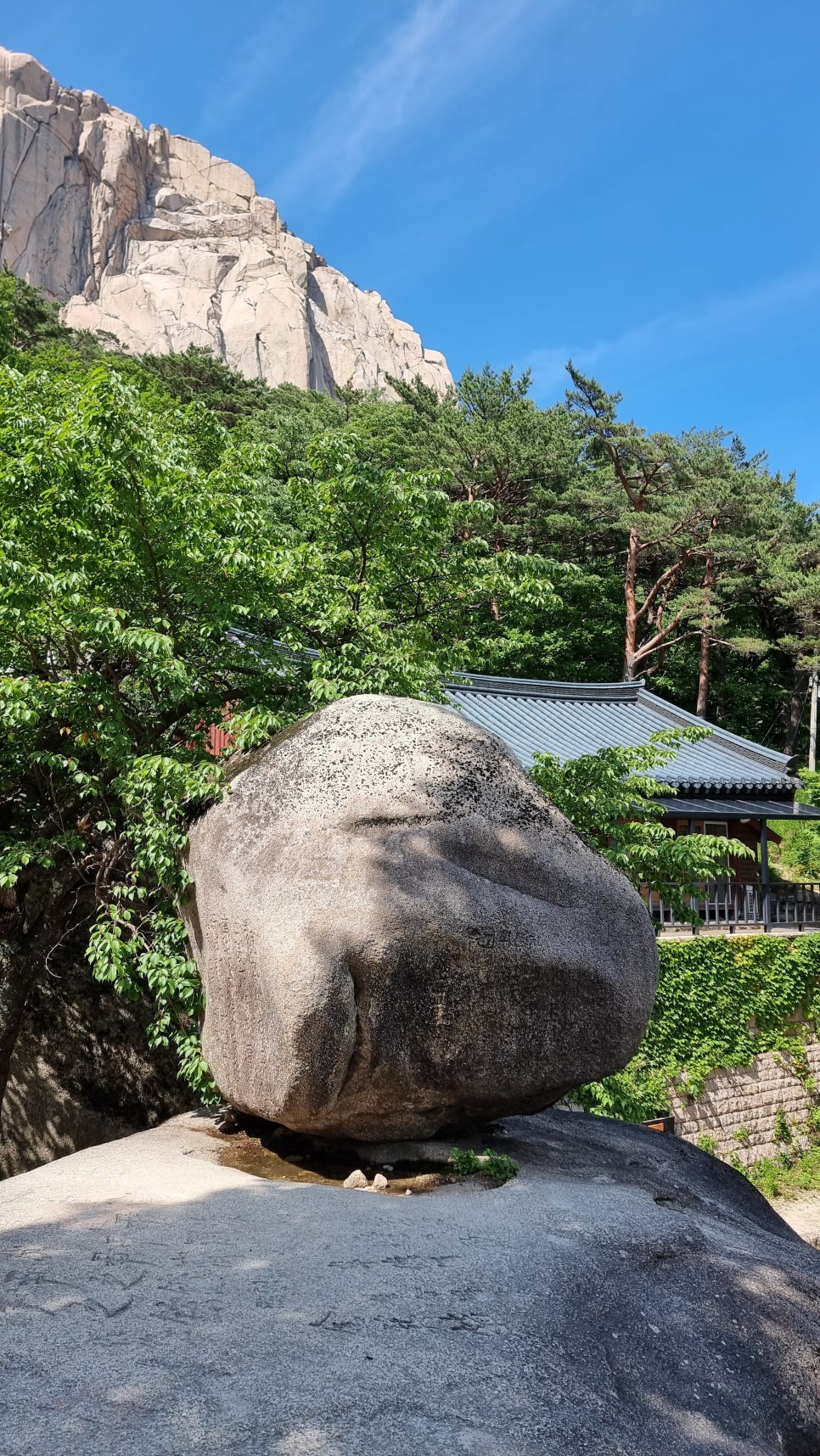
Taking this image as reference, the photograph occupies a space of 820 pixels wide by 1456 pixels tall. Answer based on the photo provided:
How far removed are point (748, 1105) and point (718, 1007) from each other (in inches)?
75.2

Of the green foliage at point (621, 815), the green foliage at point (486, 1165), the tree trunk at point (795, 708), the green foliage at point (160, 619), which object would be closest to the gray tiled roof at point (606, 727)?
the green foliage at point (621, 815)

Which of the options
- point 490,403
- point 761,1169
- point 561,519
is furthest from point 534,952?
point 490,403

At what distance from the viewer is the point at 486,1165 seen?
6539 millimetres

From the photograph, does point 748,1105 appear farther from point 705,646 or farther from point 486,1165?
point 705,646

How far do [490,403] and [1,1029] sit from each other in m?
26.4

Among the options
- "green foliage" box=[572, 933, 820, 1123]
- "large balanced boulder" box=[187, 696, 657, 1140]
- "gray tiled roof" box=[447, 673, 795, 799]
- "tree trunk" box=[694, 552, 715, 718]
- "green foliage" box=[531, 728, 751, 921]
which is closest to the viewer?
"large balanced boulder" box=[187, 696, 657, 1140]

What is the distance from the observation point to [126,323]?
63156 mm

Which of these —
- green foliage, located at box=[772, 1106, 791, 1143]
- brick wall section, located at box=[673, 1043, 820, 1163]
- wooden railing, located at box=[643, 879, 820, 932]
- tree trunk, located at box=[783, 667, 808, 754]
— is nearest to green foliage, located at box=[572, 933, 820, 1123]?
brick wall section, located at box=[673, 1043, 820, 1163]

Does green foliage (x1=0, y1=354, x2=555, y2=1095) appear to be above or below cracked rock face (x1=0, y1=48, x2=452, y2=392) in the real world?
below

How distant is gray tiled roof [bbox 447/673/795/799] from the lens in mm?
A: 19656

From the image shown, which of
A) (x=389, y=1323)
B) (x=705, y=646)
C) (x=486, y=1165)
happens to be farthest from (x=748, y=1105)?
(x=705, y=646)

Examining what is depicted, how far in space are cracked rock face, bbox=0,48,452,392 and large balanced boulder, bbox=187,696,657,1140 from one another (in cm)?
5997

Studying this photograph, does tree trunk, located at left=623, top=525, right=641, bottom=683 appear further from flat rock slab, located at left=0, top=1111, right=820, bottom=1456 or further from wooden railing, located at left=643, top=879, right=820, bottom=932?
flat rock slab, located at left=0, top=1111, right=820, bottom=1456

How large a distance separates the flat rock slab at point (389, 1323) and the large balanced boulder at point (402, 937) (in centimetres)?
73
